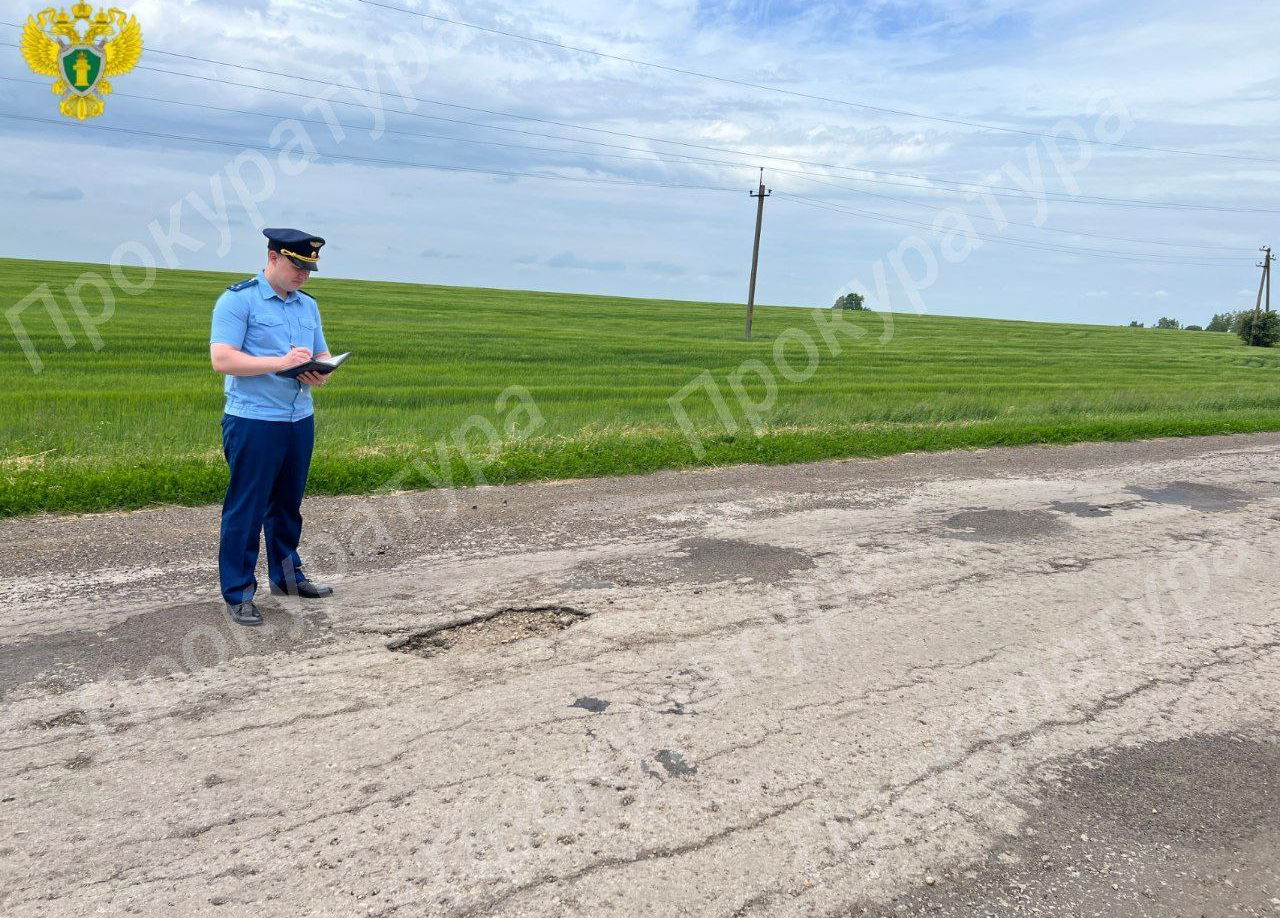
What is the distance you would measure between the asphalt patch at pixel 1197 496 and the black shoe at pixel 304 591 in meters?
7.06

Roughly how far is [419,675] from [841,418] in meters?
10.7

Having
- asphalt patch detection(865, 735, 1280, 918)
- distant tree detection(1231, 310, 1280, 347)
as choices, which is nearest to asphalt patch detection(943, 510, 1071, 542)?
asphalt patch detection(865, 735, 1280, 918)

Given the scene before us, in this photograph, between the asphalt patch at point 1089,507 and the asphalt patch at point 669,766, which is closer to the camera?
the asphalt patch at point 669,766

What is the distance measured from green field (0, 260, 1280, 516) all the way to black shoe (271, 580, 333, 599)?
272 cm

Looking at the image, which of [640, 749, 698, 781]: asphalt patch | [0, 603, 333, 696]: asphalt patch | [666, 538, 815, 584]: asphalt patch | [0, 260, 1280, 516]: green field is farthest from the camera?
[0, 260, 1280, 516]: green field

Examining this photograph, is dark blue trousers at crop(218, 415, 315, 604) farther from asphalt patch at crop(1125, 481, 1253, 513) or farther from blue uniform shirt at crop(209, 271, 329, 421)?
asphalt patch at crop(1125, 481, 1253, 513)

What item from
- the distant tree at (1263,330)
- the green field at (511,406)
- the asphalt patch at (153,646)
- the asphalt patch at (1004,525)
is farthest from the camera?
the distant tree at (1263,330)

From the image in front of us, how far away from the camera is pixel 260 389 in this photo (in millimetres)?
4883

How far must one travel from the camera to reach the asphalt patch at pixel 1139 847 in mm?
2924

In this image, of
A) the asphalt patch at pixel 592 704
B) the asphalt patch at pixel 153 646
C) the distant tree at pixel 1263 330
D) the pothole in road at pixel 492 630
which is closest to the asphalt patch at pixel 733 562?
the pothole in road at pixel 492 630

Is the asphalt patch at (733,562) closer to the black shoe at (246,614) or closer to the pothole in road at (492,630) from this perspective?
the pothole in road at (492,630)

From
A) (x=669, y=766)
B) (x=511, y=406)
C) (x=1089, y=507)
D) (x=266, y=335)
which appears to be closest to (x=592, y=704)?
(x=669, y=766)

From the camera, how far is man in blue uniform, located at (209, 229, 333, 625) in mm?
4746

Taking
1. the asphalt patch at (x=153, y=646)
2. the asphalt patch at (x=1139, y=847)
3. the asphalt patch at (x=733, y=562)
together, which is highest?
the asphalt patch at (x=733, y=562)
